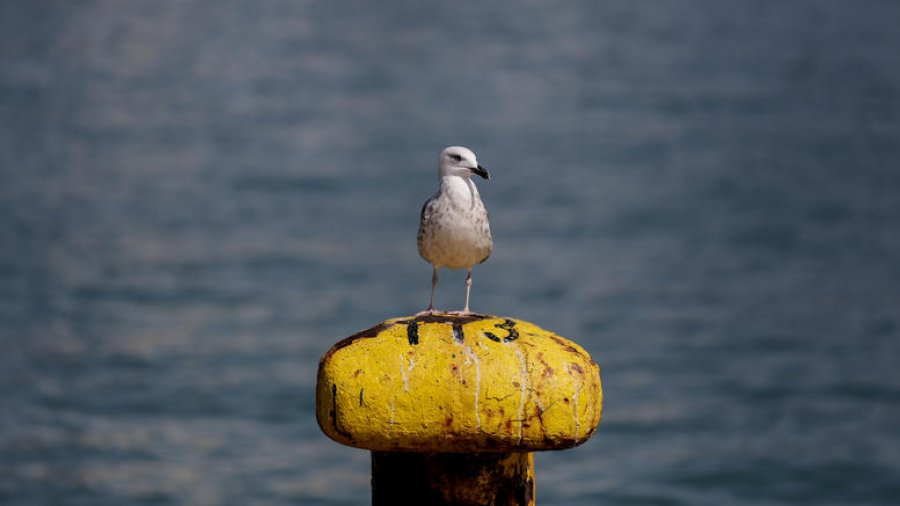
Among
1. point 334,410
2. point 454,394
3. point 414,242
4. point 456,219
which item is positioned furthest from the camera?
point 414,242

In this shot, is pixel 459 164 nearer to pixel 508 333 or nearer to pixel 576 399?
pixel 508 333

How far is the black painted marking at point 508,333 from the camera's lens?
5.86 m

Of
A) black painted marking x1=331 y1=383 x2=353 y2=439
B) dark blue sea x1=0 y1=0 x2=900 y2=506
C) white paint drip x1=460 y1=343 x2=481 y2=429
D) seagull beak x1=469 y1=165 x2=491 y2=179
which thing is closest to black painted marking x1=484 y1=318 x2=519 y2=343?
white paint drip x1=460 y1=343 x2=481 y2=429

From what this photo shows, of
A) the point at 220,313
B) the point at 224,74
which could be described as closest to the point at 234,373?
the point at 220,313

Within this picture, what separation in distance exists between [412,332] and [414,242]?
27.9m

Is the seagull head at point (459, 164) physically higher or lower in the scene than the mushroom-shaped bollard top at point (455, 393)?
higher

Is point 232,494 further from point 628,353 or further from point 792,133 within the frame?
point 792,133

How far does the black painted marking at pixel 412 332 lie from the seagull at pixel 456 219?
0.74m

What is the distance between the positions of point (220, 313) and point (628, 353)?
8183 mm

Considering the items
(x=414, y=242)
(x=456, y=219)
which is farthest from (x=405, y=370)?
(x=414, y=242)

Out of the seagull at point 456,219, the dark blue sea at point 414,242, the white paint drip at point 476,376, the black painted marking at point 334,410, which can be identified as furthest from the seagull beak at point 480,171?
the dark blue sea at point 414,242

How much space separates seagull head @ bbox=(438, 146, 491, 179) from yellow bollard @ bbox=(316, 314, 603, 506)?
956mm

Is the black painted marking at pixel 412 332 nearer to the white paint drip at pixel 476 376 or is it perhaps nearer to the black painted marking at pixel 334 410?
the white paint drip at pixel 476 376

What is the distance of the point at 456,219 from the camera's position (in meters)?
6.69
